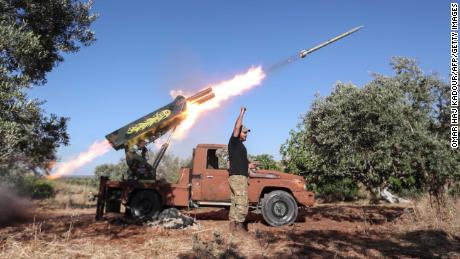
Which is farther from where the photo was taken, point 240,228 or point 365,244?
point 240,228

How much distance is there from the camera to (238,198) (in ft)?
27.8

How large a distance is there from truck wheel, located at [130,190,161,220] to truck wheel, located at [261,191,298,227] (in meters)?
3.00

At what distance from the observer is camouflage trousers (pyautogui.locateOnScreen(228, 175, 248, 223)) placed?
27.8ft

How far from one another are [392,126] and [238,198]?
17.0 feet

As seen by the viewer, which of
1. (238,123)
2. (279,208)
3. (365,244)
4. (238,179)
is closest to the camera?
(365,244)

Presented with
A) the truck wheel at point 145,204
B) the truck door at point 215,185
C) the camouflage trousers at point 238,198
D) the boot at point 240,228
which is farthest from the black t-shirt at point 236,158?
the truck wheel at point 145,204

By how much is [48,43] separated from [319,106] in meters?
8.39

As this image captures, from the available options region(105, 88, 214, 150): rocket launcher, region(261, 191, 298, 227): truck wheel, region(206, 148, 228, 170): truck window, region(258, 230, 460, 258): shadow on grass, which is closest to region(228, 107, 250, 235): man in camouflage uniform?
region(258, 230, 460, 258): shadow on grass

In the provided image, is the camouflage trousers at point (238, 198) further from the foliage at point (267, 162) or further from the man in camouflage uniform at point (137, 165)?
the foliage at point (267, 162)

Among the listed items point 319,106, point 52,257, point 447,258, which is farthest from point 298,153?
point 52,257

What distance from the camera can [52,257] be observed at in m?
6.05

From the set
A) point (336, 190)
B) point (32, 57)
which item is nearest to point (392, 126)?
point (32, 57)

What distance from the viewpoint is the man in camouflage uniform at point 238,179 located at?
8469mm

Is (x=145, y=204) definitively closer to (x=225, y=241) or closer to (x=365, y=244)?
(x=225, y=241)
